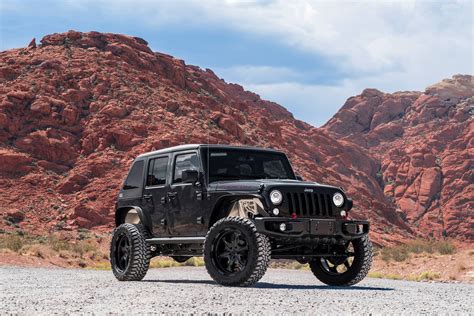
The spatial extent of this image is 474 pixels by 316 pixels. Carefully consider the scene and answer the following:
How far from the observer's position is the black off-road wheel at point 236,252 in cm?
944

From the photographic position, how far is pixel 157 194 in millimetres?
11852

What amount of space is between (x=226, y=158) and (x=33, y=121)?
50.8 metres

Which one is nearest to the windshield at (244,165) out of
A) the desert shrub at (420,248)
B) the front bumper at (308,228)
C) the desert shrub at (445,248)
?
the front bumper at (308,228)

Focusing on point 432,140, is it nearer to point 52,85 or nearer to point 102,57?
point 102,57

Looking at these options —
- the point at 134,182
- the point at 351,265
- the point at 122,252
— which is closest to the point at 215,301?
the point at 351,265

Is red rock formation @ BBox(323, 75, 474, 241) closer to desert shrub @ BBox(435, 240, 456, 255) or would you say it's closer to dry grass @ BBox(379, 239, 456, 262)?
dry grass @ BBox(379, 239, 456, 262)

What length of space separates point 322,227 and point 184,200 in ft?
8.32

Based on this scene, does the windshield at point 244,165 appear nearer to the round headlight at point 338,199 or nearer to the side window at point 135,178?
the round headlight at point 338,199

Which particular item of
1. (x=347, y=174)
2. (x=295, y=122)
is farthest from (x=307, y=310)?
(x=295, y=122)

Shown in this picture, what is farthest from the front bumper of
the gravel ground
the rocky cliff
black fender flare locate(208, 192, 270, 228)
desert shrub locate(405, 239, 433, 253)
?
the rocky cliff

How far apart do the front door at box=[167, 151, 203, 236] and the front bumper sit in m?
1.57

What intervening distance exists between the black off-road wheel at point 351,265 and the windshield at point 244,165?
69.1 inches

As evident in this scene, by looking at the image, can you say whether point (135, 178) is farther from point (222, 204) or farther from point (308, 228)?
point (308, 228)

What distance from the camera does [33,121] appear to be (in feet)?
192
